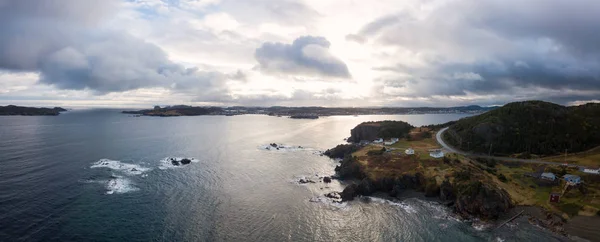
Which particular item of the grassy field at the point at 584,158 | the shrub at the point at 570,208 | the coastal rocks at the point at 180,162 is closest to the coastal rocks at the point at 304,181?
the coastal rocks at the point at 180,162

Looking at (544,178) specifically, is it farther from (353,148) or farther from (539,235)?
(353,148)

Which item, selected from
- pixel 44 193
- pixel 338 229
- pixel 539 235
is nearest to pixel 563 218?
pixel 539 235

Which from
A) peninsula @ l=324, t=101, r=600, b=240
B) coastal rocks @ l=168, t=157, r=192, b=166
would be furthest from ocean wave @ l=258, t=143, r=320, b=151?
coastal rocks @ l=168, t=157, r=192, b=166

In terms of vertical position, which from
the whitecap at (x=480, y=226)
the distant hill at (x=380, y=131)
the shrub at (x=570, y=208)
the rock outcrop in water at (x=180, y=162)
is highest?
the distant hill at (x=380, y=131)

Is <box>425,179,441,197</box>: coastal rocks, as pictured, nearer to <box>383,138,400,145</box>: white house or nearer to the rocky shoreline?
the rocky shoreline

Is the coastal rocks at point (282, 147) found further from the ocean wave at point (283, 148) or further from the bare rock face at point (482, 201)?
the bare rock face at point (482, 201)

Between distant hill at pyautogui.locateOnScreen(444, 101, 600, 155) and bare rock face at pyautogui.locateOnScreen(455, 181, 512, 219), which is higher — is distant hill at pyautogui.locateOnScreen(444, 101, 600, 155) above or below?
above
